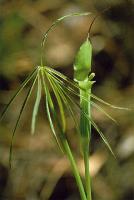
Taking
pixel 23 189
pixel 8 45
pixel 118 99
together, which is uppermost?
pixel 8 45

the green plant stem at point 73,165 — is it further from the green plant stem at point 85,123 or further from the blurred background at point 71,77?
the blurred background at point 71,77

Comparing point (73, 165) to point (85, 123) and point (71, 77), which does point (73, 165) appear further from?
point (71, 77)

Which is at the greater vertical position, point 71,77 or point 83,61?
point 83,61

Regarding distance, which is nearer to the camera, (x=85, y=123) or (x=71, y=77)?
(x=85, y=123)

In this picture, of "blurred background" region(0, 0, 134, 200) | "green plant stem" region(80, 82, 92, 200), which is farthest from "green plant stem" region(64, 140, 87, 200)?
"blurred background" region(0, 0, 134, 200)

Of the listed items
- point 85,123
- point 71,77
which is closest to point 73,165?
point 85,123

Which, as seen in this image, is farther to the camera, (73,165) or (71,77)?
(71,77)

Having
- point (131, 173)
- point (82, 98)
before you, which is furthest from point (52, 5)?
point (82, 98)

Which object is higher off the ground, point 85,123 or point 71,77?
point 85,123

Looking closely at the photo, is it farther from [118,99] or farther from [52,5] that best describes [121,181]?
[52,5]
